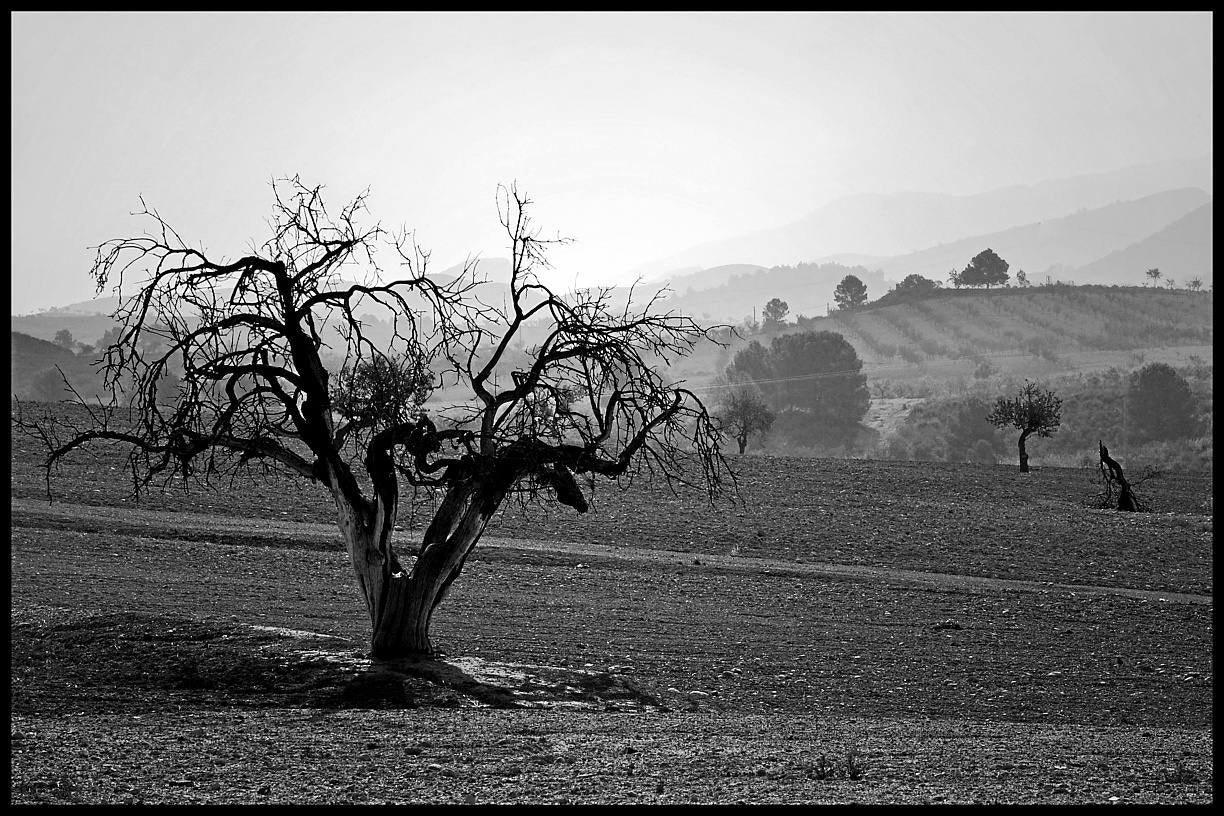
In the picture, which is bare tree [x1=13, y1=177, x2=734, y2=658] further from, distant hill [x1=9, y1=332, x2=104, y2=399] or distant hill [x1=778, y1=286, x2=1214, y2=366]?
distant hill [x1=778, y1=286, x2=1214, y2=366]

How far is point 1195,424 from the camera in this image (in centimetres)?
8994

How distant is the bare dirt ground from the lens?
27.0ft

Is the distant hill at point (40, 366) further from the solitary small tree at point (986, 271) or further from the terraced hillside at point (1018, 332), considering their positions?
the solitary small tree at point (986, 271)

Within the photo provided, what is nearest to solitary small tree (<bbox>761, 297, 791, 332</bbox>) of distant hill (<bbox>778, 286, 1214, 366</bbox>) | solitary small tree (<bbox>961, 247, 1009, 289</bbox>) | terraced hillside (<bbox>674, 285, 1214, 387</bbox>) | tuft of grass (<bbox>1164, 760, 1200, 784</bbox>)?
terraced hillside (<bbox>674, 285, 1214, 387</bbox>)

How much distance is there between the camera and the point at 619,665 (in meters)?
13.9

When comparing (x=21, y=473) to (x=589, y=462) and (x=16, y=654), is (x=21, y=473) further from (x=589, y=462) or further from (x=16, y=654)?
(x=589, y=462)

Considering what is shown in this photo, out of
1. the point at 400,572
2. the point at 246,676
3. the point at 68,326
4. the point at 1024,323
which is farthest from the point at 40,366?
the point at 1024,323

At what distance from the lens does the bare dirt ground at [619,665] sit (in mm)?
8219

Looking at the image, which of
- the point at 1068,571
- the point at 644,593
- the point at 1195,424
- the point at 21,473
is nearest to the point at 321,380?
the point at 644,593

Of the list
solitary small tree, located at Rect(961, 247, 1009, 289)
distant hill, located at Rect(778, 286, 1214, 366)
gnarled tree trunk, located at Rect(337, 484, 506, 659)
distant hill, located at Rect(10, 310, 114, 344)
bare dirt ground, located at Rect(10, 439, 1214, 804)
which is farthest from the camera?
distant hill, located at Rect(10, 310, 114, 344)

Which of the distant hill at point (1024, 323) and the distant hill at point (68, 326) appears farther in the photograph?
the distant hill at point (68, 326)

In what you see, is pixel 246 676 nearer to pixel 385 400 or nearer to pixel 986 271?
pixel 385 400

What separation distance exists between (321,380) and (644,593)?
342 inches

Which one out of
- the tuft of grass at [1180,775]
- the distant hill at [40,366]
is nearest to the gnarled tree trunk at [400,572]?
the tuft of grass at [1180,775]
